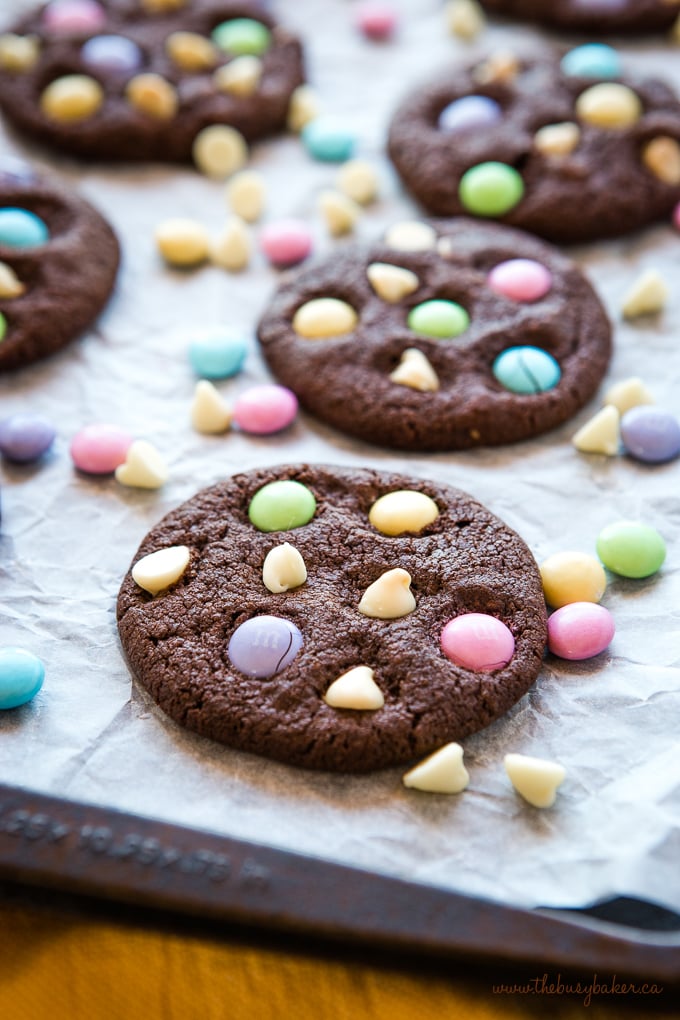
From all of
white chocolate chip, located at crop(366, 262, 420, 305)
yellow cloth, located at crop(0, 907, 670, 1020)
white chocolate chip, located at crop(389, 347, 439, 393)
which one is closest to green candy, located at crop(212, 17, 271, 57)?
white chocolate chip, located at crop(366, 262, 420, 305)

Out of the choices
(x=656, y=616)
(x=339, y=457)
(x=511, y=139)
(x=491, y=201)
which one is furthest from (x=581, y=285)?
(x=656, y=616)

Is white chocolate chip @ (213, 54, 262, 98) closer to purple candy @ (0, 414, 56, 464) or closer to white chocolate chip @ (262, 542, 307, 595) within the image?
purple candy @ (0, 414, 56, 464)

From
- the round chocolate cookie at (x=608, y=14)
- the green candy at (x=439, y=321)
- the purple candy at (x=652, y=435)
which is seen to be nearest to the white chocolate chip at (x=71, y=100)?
the green candy at (x=439, y=321)

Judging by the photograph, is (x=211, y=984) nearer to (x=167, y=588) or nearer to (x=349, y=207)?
(x=167, y=588)

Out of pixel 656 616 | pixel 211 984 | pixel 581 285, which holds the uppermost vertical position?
pixel 581 285

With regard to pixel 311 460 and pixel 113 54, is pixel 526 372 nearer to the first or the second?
pixel 311 460

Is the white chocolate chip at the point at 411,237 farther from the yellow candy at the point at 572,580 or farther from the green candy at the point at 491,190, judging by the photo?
the yellow candy at the point at 572,580
